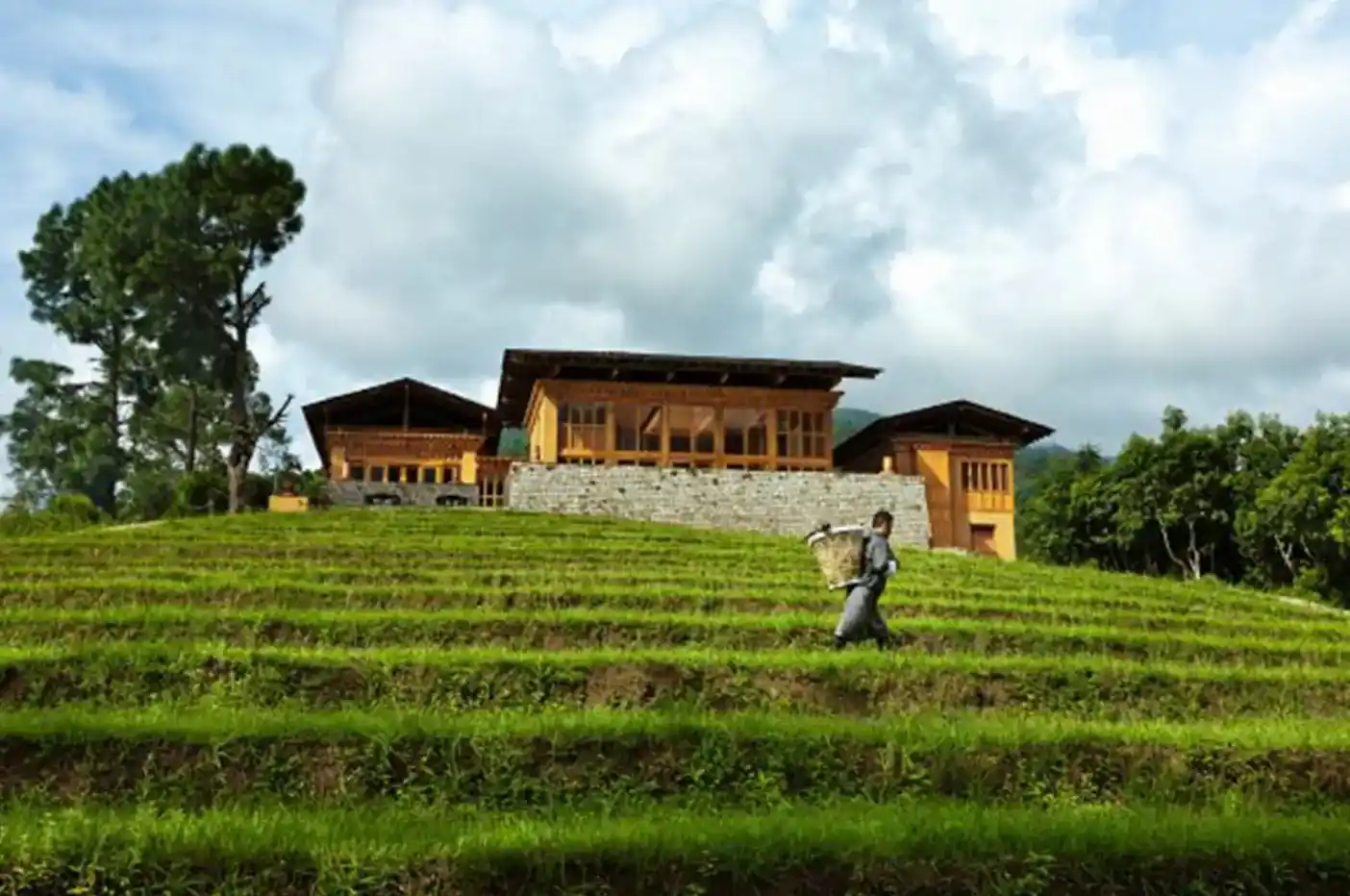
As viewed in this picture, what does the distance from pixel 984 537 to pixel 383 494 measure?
755 inches

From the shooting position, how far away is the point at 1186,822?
299 inches

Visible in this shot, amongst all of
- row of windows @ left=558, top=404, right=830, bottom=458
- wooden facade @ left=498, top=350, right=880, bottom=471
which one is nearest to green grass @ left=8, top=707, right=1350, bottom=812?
wooden facade @ left=498, top=350, right=880, bottom=471

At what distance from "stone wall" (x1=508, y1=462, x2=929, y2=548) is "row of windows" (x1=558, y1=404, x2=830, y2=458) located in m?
2.46

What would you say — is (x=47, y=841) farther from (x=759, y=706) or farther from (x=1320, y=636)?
(x=1320, y=636)

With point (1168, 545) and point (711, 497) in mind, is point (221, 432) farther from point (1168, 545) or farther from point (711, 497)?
point (1168, 545)

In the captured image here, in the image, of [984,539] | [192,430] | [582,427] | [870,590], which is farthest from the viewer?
[192,430]

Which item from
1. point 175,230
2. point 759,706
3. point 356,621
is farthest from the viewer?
point 175,230

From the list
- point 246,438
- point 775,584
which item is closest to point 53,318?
point 246,438

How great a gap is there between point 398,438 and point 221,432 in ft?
61.3

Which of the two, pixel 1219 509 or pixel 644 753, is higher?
pixel 1219 509

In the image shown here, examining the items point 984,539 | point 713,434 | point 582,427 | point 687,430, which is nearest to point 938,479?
point 984,539

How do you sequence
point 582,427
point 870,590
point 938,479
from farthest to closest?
point 938,479, point 582,427, point 870,590

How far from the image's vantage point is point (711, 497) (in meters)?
36.3

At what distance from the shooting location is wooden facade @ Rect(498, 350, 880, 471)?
1516 inches
